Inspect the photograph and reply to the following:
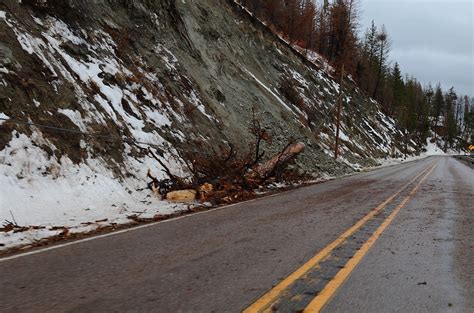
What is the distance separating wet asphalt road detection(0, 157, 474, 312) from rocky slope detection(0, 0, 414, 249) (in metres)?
2.28

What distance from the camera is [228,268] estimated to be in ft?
16.9

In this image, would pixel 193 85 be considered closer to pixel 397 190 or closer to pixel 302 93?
pixel 397 190

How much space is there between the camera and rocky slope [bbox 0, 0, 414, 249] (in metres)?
9.02

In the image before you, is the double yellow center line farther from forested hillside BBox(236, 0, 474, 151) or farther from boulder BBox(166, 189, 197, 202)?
forested hillside BBox(236, 0, 474, 151)

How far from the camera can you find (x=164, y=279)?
4668 millimetres

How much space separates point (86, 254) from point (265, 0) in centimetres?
5346

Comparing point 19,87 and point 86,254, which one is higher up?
point 19,87

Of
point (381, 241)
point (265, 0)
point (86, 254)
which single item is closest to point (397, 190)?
point (381, 241)

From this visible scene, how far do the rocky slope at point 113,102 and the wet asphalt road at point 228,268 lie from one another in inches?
89.9

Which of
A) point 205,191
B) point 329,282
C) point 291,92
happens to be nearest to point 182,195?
point 205,191

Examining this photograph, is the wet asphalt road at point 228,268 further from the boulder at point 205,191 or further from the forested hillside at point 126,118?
the boulder at point 205,191

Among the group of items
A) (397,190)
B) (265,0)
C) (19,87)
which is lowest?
(397,190)

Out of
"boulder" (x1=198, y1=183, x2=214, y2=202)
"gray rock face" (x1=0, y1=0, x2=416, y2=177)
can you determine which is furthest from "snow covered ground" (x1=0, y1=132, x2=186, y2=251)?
"boulder" (x1=198, y1=183, x2=214, y2=202)

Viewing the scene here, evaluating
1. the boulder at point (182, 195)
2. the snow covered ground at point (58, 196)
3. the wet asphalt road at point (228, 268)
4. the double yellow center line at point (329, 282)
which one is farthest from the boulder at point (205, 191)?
the double yellow center line at point (329, 282)
